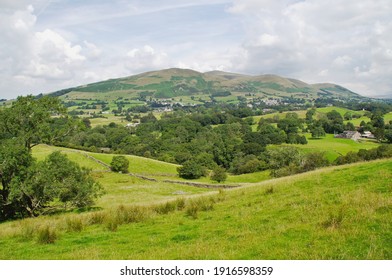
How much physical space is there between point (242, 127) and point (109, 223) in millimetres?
158391

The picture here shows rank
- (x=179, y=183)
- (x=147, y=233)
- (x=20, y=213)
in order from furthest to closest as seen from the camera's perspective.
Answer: (x=179, y=183) < (x=20, y=213) < (x=147, y=233)

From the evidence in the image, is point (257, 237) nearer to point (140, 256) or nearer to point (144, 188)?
point (140, 256)

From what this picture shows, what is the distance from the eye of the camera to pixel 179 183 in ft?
209

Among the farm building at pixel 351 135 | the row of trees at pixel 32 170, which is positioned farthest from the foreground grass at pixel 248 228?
the farm building at pixel 351 135

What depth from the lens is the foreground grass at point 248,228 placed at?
9008mm

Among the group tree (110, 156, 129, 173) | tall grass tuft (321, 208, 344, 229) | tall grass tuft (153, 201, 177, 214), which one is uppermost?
tall grass tuft (321, 208, 344, 229)

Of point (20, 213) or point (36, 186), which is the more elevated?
point (36, 186)

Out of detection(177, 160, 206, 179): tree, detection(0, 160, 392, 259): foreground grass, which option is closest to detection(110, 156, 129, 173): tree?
detection(177, 160, 206, 179): tree

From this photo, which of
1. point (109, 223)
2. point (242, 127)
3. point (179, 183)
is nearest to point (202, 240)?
point (109, 223)

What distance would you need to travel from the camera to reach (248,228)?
1205 centimetres

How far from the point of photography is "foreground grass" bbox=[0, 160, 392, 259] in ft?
29.6

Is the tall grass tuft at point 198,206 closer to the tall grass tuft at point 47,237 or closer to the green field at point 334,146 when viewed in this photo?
the tall grass tuft at point 47,237

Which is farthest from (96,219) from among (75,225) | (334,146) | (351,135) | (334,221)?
(351,135)

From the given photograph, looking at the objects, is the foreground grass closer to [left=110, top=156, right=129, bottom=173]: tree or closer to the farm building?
[left=110, top=156, right=129, bottom=173]: tree
